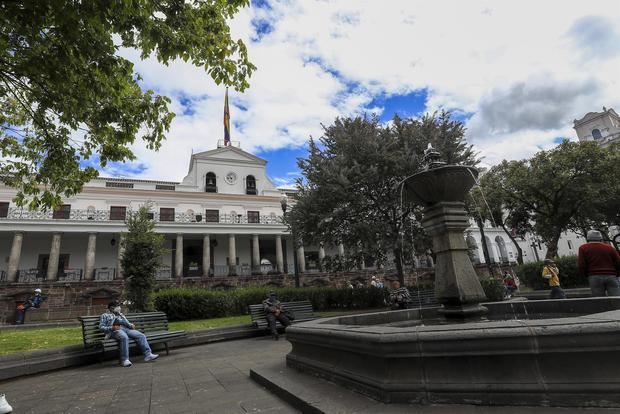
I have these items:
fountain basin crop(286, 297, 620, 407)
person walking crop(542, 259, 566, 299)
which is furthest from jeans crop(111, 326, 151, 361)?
person walking crop(542, 259, 566, 299)

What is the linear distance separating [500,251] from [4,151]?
55.1 meters

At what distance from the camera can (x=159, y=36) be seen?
17.7 feet

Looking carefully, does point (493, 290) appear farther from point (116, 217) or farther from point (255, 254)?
point (116, 217)

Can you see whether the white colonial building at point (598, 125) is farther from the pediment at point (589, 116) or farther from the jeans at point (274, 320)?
the jeans at point (274, 320)

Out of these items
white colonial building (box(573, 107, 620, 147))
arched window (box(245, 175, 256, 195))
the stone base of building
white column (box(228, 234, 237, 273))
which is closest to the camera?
the stone base of building

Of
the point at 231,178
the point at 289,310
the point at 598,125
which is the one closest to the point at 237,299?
the point at 289,310

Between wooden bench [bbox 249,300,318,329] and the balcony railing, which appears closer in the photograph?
wooden bench [bbox 249,300,318,329]

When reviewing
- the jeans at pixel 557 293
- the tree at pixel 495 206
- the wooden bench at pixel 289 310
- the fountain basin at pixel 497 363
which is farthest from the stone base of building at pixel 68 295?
the fountain basin at pixel 497 363

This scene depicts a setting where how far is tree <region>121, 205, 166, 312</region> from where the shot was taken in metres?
13.1

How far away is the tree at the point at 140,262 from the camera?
13.1 metres

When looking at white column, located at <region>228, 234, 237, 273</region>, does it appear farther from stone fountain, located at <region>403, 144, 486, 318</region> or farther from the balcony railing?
stone fountain, located at <region>403, 144, 486, 318</region>

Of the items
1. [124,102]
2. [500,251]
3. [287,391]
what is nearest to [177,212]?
[124,102]

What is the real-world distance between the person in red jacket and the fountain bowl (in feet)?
8.24

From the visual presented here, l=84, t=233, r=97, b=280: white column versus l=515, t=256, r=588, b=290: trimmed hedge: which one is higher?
l=84, t=233, r=97, b=280: white column
